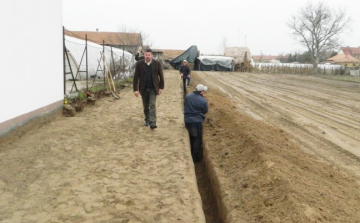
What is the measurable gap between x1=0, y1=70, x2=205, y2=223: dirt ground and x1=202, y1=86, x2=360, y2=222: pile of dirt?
608 mm

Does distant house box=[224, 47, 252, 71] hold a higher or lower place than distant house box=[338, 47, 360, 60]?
lower

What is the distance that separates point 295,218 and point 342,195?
3.73ft

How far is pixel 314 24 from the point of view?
178 feet

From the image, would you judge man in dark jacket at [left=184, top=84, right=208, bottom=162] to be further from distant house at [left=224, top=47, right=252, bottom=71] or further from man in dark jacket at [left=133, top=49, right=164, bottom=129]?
distant house at [left=224, top=47, right=252, bottom=71]

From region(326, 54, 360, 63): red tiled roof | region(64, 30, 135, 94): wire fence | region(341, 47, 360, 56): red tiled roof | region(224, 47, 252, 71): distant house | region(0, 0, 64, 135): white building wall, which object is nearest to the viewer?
region(0, 0, 64, 135): white building wall

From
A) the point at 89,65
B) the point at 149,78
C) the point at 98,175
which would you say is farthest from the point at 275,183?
the point at 89,65

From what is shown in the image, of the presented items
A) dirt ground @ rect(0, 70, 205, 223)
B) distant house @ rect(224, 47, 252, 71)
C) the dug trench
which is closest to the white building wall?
dirt ground @ rect(0, 70, 205, 223)

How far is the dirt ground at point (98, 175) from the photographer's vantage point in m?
3.77

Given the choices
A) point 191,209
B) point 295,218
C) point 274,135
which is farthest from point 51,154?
point 274,135

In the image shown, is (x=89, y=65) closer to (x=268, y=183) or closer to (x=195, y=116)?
(x=195, y=116)

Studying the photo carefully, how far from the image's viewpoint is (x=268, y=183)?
15.4 ft

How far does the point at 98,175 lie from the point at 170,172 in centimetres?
109

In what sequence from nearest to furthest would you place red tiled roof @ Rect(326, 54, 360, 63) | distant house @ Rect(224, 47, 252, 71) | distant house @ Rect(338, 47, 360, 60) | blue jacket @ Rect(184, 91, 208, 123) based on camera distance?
blue jacket @ Rect(184, 91, 208, 123), distant house @ Rect(224, 47, 252, 71), red tiled roof @ Rect(326, 54, 360, 63), distant house @ Rect(338, 47, 360, 60)

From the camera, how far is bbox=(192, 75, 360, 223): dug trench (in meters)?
3.94
